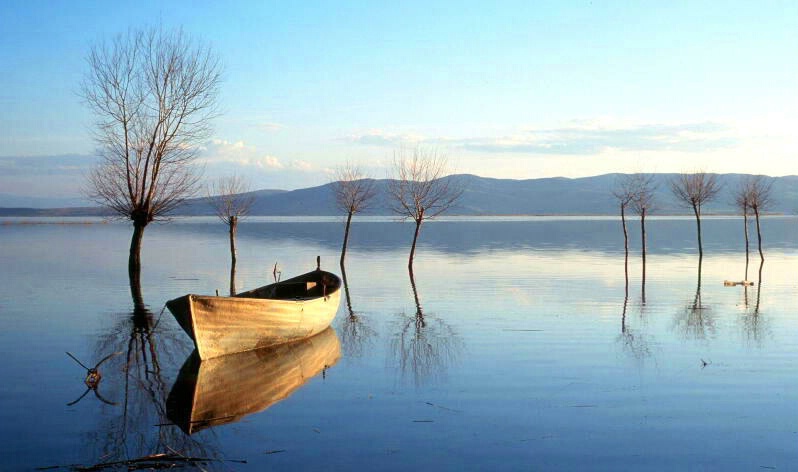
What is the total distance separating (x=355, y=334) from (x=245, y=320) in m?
4.27

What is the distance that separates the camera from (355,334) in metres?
21.0

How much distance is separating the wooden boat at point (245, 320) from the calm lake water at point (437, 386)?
440 millimetres

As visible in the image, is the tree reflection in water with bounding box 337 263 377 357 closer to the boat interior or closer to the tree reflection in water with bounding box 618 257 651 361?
the boat interior

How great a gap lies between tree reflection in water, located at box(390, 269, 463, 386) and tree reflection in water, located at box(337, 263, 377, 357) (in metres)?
0.71

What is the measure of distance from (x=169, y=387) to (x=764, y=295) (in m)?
23.6

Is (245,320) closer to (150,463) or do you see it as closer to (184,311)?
(184,311)

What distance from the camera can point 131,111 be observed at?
123 feet

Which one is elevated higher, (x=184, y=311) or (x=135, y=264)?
(x=184, y=311)

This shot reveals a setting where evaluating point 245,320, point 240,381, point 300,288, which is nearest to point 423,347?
point 245,320

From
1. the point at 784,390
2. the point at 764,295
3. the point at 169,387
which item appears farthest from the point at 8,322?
the point at 764,295

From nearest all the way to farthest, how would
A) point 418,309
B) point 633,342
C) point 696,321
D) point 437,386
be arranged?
point 437,386, point 633,342, point 696,321, point 418,309

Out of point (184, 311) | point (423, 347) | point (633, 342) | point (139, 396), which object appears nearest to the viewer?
point (139, 396)

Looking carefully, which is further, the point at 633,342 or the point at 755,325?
the point at 755,325

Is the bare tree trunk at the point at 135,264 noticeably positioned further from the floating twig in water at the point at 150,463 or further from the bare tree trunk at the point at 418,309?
the floating twig in water at the point at 150,463
